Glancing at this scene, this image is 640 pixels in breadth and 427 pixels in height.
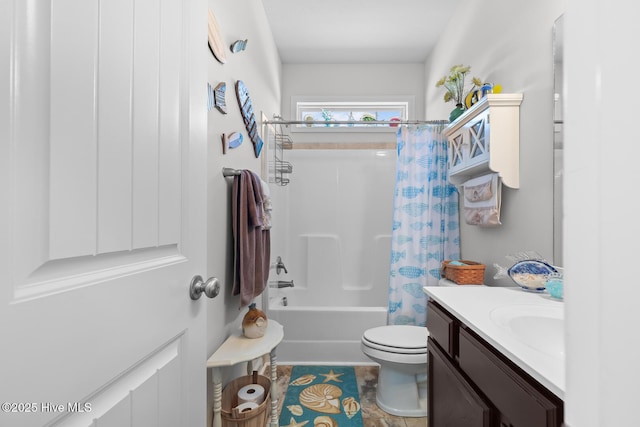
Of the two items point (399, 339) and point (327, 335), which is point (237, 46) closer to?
point (399, 339)

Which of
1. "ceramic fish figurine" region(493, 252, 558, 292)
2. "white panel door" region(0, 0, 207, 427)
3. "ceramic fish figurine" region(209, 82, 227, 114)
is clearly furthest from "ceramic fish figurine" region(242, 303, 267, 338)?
"ceramic fish figurine" region(493, 252, 558, 292)

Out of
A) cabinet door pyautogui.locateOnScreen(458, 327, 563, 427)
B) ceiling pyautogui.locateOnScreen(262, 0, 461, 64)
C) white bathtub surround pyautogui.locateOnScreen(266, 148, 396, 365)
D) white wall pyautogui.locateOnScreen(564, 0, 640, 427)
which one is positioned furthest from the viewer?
white bathtub surround pyautogui.locateOnScreen(266, 148, 396, 365)

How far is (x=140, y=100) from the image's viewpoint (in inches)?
23.7

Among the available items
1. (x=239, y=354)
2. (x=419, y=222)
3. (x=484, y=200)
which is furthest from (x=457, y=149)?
(x=239, y=354)

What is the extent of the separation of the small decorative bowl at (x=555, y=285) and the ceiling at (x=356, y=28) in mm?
2100

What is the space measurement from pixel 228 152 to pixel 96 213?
118 centimetres

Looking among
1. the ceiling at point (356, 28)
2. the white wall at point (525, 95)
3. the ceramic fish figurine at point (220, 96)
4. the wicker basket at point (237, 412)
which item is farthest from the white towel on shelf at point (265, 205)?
the ceiling at point (356, 28)

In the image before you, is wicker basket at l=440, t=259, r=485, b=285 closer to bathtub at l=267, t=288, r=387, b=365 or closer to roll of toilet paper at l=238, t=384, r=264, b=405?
bathtub at l=267, t=288, r=387, b=365

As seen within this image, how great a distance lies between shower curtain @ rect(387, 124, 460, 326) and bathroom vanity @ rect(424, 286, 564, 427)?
0.92m

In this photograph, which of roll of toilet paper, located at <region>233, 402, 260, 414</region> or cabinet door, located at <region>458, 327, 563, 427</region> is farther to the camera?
roll of toilet paper, located at <region>233, 402, 260, 414</region>

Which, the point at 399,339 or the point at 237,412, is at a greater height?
the point at 399,339

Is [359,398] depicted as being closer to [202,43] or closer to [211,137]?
[211,137]

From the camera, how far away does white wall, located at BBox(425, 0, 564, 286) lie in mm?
1334

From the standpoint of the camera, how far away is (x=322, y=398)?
1926mm
